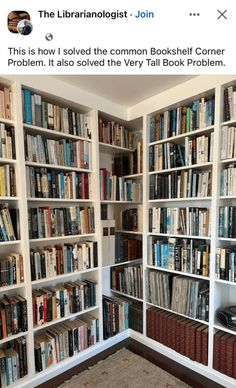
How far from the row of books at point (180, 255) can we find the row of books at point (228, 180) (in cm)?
47

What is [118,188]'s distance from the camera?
232 centimetres

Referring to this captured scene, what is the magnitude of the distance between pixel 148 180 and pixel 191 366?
1636 millimetres

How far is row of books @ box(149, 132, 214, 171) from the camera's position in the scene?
1802mm

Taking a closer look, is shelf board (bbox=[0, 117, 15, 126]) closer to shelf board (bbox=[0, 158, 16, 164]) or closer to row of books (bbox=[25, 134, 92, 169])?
row of books (bbox=[25, 134, 92, 169])

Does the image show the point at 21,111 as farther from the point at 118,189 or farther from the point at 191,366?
the point at 191,366

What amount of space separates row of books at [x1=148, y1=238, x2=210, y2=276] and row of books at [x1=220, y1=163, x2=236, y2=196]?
1.55 ft

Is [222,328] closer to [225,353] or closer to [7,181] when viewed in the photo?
[225,353]

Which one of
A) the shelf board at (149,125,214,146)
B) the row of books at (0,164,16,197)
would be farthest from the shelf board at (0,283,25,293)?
the shelf board at (149,125,214,146)

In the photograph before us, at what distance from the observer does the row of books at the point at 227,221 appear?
1633mm

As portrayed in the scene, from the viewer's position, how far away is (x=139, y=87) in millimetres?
1962
